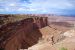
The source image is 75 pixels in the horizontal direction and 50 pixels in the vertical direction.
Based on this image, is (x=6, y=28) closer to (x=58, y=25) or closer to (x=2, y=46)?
(x=2, y=46)

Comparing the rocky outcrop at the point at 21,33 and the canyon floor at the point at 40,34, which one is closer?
the canyon floor at the point at 40,34

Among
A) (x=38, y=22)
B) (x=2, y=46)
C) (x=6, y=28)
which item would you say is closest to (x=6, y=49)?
(x=2, y=46)

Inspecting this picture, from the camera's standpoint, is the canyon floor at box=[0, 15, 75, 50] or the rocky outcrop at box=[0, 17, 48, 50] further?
the rocky outcrop at box=[0, 17, 48, 50]

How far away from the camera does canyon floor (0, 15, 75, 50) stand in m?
5.94

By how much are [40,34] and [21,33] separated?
176 cm

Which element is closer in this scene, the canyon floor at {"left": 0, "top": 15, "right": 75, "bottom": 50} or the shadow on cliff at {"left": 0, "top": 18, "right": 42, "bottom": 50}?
the canyon floor at {"left": 0, "top": 15, "right": 75, "bottom": 50}

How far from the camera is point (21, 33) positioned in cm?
842

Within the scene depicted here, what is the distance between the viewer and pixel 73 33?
682 cm

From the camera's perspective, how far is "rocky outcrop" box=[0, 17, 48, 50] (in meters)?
6.77

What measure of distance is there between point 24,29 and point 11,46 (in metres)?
2.10

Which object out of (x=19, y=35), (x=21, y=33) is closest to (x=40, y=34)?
(x=21, y=33)

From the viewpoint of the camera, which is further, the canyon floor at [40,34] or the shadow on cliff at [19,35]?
the shadow on cliff at [19,35]

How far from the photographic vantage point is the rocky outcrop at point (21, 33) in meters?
6.77

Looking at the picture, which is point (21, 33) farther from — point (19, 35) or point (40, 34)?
point (40, 34)
